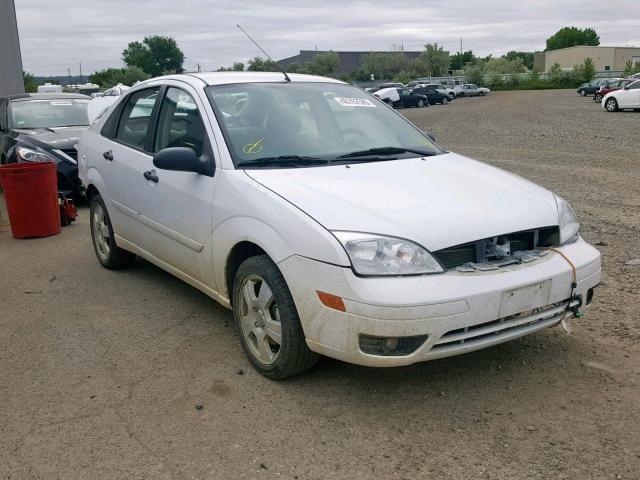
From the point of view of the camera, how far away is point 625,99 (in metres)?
29.9

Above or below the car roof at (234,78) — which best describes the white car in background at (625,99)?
below

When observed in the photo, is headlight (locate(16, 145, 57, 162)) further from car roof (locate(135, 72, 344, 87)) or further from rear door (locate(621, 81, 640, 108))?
rear door (locate(621, 81, 640, 108))

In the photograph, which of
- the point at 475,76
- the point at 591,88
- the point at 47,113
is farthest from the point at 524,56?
the point at 47,113

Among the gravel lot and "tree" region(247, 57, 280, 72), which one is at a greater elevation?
"tree" region(247, 57, 280, 72)

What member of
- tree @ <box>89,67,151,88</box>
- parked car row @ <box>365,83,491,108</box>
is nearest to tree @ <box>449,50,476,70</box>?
tree @ <box>89,67,151,88</box>

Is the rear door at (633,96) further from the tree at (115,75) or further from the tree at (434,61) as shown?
the tree at (434,61)

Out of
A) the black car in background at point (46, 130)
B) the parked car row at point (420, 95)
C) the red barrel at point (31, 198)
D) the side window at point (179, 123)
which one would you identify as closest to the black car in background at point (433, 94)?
the parked car row at point (420, 95)

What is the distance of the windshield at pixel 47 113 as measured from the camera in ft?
34.2

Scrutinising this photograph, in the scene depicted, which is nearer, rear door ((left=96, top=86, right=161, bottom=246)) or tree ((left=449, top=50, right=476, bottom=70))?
rear door ((left=96, top=86, right=161, bottom=246))

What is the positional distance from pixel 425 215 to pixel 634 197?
22.1 feet

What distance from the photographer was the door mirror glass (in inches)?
162

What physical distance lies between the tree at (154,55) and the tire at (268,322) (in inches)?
4419

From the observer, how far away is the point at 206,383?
Result: 12.5 ft

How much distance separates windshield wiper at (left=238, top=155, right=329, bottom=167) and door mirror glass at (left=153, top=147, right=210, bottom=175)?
0.27m
